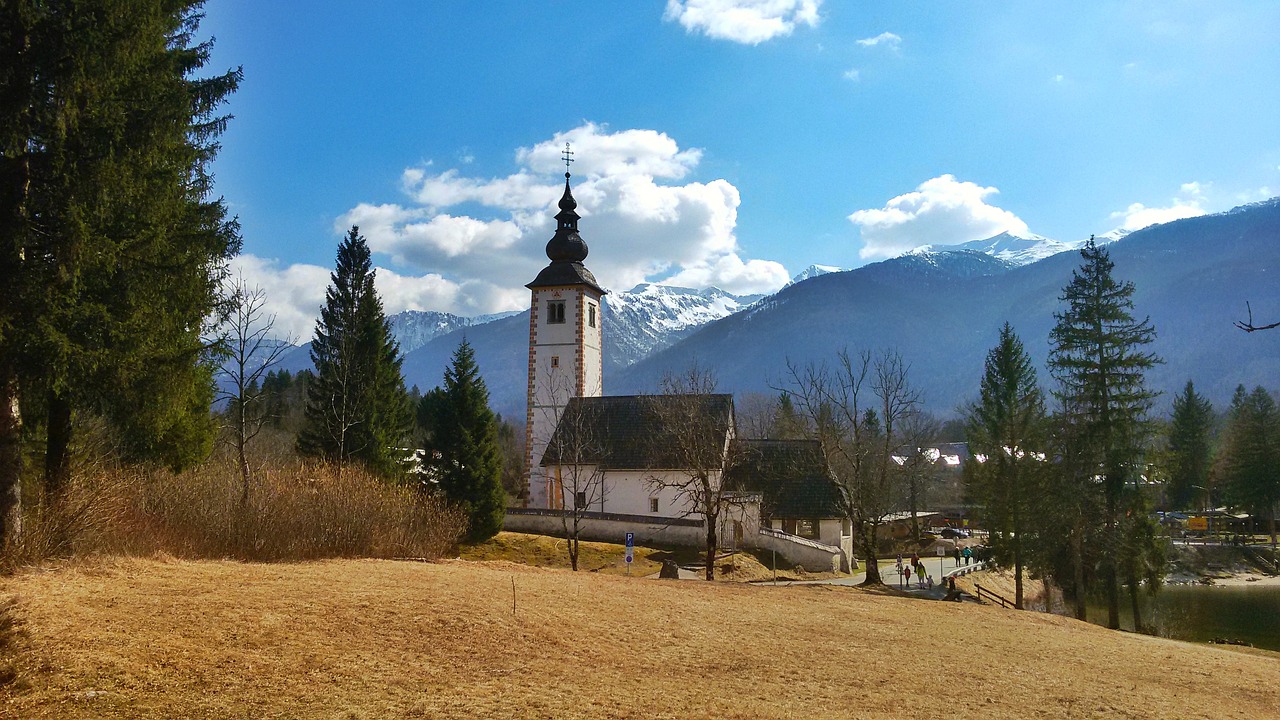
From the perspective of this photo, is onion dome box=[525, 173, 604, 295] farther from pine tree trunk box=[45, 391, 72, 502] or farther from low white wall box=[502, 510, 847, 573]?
pine tree trunk box=[45, 391, 72, 502]

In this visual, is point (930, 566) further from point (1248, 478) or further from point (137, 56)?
point (137, 56)

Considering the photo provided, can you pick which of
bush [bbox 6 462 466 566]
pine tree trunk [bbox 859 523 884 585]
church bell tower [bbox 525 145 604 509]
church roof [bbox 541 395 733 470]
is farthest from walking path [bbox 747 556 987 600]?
church bell tower [bbox 525 145 604 509]

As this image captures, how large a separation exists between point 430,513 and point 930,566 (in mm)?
35960

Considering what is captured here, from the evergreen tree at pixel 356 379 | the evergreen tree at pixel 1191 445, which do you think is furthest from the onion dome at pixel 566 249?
the evergreen tree at pixel 1191 445

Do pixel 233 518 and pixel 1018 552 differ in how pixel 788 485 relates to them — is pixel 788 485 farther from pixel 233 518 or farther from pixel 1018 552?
pixel 233 518

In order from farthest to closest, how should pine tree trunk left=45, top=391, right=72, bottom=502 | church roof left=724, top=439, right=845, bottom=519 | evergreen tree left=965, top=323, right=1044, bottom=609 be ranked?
church roof left=724, top=439, right=845, bottom=519 → evergreen tree left=965, top=323, right=1044, bottom=609 → pine tree trunk left=45, top=391, right=72, bottom=502

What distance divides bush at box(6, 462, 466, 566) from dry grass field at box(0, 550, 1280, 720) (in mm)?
862

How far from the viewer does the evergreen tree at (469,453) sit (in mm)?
36094

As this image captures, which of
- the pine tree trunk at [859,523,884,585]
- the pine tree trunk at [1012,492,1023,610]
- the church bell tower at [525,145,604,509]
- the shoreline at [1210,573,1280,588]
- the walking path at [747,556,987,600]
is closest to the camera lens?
the pine tree trunk at [859,523,884,585]

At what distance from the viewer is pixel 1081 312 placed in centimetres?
3459

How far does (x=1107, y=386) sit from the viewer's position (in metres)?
33.5

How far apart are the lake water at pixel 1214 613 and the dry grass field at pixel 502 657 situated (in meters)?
21.0

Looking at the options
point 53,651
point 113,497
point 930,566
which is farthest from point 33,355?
point 930,566

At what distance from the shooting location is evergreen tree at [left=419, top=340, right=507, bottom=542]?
36.1 meters
